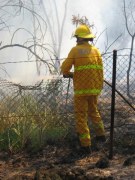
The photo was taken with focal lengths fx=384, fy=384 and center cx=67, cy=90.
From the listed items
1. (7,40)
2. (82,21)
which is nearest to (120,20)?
(7,40)

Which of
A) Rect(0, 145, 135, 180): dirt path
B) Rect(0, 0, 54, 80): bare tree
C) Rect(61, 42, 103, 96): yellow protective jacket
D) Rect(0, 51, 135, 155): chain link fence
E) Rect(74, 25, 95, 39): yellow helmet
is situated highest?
Rect(0, 0, 54, 80): bare tree

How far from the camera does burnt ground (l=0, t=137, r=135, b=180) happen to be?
4.61 metres

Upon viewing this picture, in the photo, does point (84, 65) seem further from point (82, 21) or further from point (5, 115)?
point (82, 21)

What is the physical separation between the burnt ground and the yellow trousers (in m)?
0.28

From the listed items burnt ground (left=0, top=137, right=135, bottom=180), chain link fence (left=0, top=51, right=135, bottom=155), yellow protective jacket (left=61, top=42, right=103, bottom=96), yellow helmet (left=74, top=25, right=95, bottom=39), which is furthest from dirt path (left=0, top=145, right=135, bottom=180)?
yellow helmet (left=74, top=25, right=95, bottom=39)

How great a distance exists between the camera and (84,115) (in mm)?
5637

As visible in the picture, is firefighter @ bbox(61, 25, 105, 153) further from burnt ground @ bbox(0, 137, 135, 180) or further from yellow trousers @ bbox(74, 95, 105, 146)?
burnt ground @ bbox(0, 137, 135, 180)

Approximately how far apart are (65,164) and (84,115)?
0.80 m

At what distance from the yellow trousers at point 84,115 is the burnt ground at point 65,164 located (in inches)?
11.1

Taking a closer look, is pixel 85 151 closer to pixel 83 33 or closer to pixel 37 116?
pixel 37 116

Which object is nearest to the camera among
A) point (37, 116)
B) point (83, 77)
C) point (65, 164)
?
point (65, 164)

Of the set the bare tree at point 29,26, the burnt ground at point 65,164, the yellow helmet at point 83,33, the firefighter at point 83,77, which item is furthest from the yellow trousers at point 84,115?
the bare tree at point 29,26

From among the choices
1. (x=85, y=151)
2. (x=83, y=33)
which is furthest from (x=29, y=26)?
(x=85, y=151)

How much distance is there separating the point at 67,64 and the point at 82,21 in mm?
7533
